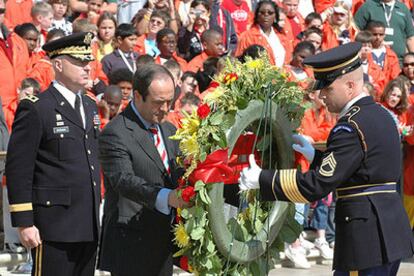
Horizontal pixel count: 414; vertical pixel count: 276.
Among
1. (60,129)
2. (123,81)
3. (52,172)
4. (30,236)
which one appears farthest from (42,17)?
(30,236)

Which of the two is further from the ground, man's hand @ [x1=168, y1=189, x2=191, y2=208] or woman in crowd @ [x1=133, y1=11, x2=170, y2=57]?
woman in crowd @ [x1=133, y1=11, x2=170, y2=57]

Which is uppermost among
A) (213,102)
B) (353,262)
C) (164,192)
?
(213,102)

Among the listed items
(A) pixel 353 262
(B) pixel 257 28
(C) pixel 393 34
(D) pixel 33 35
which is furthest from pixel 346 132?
(C) pixel 393 34

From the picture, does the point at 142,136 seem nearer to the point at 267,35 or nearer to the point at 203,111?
the point at 203,111

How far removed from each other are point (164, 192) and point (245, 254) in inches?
24.2

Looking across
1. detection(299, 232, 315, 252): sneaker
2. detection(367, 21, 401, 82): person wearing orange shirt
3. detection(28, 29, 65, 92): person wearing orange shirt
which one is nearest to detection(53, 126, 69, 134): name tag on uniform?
detection(28, 29, 65, 92): person wearing orange shirt

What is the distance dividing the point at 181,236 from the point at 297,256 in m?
4.71

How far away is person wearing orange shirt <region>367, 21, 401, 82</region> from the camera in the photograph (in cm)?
1376

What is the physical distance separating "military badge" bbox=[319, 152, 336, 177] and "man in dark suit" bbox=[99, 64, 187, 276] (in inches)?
34.6

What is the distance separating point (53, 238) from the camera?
19.2 ft

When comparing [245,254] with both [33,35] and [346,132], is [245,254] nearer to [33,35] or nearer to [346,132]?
[346,132]

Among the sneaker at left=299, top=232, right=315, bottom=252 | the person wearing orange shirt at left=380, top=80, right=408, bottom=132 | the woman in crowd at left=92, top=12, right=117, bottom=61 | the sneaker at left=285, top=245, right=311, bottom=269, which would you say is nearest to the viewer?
the sneaker at left=285, top=245, right=311, bottom=269

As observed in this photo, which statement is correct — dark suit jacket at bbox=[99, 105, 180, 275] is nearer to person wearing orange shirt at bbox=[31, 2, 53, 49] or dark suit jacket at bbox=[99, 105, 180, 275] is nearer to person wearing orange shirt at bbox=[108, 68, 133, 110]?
person wearing orange shirt at bbox=[108, 68, 133, 110]

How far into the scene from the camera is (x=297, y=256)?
10.0 m
